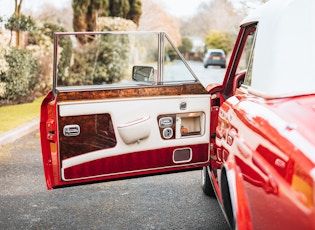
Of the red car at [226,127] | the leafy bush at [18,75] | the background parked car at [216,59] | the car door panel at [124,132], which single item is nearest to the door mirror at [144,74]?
the red car at [226,127]

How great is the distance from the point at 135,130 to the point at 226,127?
3.04 ft

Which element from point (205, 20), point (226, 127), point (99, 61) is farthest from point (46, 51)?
point (205, 20)

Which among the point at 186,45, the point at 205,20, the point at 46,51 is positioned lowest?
the point at 186,45

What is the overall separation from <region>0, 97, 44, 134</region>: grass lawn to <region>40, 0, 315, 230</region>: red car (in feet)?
18.5

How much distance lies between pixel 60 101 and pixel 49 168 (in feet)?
1.98

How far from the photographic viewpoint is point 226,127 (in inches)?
132

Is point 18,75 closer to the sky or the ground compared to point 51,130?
closer to the ground

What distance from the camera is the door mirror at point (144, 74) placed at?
14.6 ft

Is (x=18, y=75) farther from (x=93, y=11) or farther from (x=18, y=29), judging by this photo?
(x=93, y=11)

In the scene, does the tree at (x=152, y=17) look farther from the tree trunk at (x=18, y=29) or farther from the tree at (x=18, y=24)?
the tree trunk at (x=18, y=29)

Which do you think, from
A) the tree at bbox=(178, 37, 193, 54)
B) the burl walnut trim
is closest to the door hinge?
the burl walnut trim

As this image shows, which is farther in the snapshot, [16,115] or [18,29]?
[18,29]

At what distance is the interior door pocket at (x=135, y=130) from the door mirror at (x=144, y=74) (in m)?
0.49

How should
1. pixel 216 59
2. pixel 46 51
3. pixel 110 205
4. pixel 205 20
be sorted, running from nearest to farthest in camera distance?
pixel 110 205 → pixel 46 51 → pixel 216 59 → pixel 205 20
